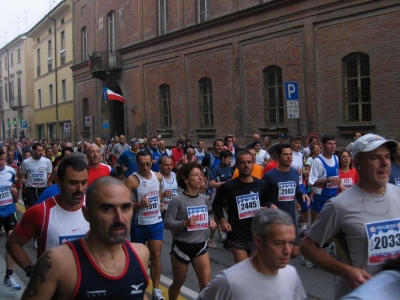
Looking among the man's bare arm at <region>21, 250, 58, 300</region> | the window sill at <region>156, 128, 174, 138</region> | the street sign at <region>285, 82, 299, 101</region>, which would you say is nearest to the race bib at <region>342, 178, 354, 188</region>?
the man's bare arm at <region>21, 250, 58, 300</region>

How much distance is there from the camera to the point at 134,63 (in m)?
30.5

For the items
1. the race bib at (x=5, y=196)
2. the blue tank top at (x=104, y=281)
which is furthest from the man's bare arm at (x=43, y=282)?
the race bib at (x=5, y=196)

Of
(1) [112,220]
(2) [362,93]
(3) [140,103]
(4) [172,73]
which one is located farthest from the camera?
(3) [140,103]

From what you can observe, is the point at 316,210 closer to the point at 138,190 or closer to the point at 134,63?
the point at 138,190

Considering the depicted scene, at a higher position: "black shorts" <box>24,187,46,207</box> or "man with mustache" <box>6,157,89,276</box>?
"man with mustache" <box>6,157,89,276</box>

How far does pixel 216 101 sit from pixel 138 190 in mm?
16833

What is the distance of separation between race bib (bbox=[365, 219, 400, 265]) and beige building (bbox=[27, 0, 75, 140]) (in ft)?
119

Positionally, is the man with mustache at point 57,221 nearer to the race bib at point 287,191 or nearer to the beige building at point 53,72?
the race bib at point 287,191

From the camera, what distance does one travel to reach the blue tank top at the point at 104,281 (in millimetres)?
2607

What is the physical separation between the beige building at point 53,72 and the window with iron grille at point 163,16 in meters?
13.4

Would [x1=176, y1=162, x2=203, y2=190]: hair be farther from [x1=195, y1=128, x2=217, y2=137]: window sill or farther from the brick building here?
[x1=195, y1=128, x2=217, y2=137]: window sill

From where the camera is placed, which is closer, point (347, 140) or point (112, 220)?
point (112, 220)

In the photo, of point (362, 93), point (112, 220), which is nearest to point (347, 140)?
point (362, 93)

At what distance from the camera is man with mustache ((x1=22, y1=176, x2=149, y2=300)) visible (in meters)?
2.60
